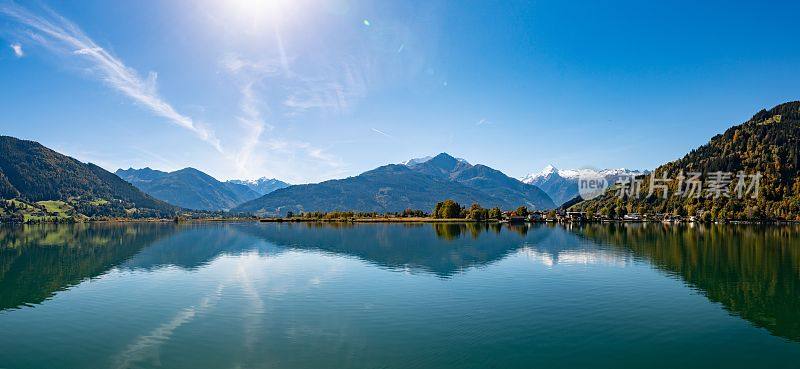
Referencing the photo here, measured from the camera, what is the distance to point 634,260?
8856 centimetres

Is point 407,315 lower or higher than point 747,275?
lower

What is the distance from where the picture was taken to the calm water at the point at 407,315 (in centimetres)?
3181

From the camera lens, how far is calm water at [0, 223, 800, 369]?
31812 millimetres

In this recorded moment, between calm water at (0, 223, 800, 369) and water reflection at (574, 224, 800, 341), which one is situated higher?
water reflection at (574, 224, 800, 341)

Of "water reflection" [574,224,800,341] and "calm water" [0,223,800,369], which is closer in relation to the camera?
"calm water" [0,223,800,369]

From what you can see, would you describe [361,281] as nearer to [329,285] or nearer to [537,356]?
[329,285]

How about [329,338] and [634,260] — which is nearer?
[329,338]

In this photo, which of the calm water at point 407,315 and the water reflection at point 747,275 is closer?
the calm water at point 407,315

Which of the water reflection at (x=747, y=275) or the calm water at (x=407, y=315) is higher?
the water reflection at (x=747, y=275)

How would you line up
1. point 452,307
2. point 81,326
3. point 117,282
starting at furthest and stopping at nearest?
point 117,282 → point 452,307 → point 81,326

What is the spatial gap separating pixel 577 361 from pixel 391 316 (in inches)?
723

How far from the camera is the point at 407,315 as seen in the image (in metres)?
44.2

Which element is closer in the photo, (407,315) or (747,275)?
(407,315)

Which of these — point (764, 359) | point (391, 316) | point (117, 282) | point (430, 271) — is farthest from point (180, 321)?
point (764, 359)
